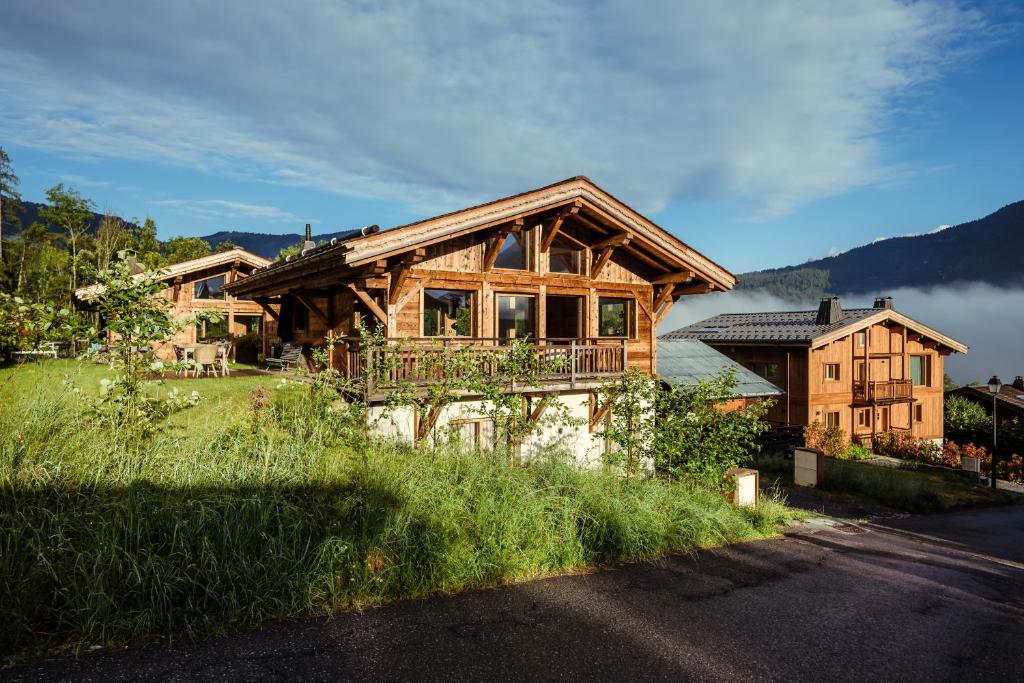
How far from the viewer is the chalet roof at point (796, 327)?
27.5 m

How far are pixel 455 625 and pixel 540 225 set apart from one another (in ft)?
33.7

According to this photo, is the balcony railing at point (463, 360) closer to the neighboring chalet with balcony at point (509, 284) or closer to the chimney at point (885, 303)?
the neighboring chalet with balcony at point (509, 284)

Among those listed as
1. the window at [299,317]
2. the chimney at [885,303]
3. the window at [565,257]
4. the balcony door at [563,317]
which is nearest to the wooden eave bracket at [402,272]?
the window at [565,257]

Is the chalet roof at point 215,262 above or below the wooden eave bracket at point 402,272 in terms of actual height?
above

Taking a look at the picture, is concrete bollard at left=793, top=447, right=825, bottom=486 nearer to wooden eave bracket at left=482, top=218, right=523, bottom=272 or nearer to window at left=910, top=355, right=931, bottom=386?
wooden eave bracket at left=482, top=218, right=523, bottom=272

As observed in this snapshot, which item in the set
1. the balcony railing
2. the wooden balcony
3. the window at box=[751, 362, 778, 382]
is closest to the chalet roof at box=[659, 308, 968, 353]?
the window at box=[751, 362, 778, 382]

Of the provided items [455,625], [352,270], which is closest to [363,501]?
[455,625]

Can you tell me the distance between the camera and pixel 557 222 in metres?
13.8

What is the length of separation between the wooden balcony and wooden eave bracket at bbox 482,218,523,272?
2358cm

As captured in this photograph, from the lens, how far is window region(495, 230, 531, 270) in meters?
13.8

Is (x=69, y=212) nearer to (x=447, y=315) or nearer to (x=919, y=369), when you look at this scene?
(x=447, y=315)

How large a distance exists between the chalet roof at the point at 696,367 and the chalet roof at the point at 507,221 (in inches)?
222

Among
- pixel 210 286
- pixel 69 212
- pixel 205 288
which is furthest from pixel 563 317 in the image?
pixel 69 212

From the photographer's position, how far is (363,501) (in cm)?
678
